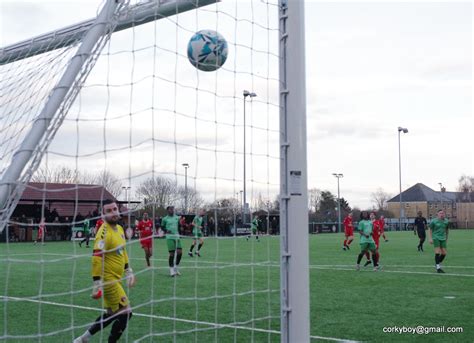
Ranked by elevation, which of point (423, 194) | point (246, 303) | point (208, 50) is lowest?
point (246, 303)

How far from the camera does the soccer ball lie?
5547mm

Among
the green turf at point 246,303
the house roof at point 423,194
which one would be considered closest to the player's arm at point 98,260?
the green turf at point 246,303

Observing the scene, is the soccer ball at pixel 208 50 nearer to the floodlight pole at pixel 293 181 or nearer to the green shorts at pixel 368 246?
the floodlight pole at pixel 293 181

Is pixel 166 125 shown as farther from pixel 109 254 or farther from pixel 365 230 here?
pixel 365 230

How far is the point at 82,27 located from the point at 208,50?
207 cm

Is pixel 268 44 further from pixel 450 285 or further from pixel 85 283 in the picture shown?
pixel 85 283

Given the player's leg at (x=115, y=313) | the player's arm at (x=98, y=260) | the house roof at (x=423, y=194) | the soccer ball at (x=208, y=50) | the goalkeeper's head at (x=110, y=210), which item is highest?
the house roof at (x=423, y=194)

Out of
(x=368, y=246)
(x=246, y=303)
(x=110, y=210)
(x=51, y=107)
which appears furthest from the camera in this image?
(x=368, y=246)

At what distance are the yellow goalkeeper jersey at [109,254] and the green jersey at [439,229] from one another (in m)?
10.6

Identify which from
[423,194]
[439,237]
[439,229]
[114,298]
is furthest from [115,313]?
[423,194]

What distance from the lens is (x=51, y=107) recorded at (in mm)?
4754

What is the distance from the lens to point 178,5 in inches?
225

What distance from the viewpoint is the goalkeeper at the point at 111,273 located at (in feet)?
22.2

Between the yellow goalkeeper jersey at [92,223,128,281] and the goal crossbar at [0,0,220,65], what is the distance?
2.23m
